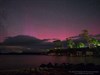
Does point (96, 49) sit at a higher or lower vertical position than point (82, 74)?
higher

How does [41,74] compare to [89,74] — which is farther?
[41,74]

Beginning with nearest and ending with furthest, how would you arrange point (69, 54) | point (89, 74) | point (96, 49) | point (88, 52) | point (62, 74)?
point (89, 74)
point (62, 74)
point (96, 49)
point (88, 52)
point (69, 54)

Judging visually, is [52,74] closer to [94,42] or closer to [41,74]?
[41,74]

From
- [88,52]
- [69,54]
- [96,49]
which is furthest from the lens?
[69,54]

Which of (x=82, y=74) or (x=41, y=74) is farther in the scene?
(x=41, y=74)

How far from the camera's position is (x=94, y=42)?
7019cm

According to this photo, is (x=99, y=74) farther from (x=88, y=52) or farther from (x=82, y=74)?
(x=88, y=52)

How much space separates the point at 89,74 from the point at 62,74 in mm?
1470

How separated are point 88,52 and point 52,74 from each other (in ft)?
206

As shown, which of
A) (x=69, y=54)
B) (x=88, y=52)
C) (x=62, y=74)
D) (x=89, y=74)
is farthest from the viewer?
(x=69, y=54)

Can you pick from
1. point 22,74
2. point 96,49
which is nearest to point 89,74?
point 22,74

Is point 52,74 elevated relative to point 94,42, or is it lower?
lower

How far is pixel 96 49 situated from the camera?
6988cm

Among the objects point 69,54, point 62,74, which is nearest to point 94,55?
point 69,54
